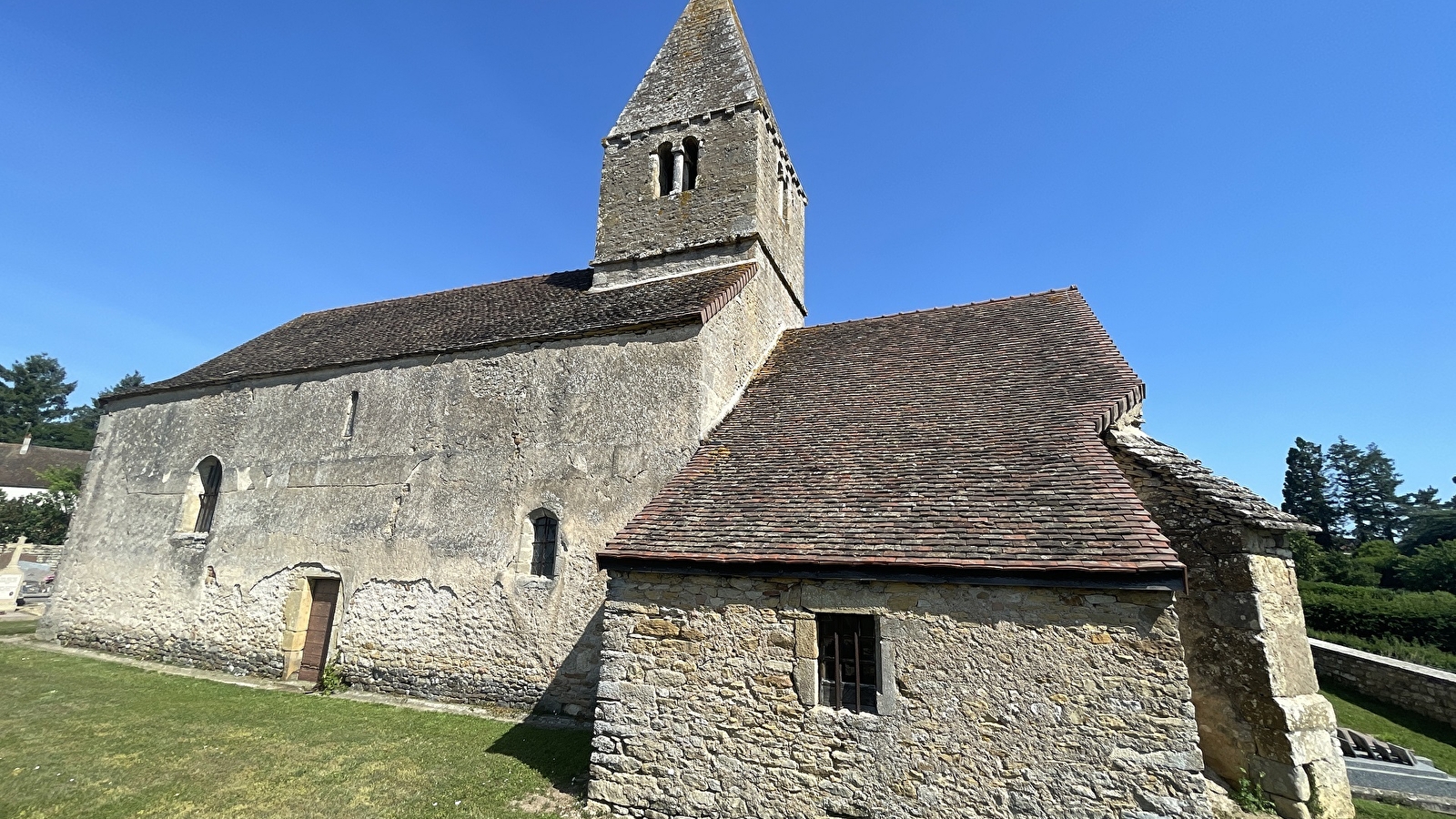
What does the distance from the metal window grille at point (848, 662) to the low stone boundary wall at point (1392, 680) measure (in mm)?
8369

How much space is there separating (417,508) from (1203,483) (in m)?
11.2

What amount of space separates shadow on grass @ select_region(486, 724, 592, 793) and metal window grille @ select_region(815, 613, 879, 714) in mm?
2955

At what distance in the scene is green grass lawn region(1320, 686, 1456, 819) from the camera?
356 inches

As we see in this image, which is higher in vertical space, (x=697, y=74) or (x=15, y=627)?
(x=697, y=74)

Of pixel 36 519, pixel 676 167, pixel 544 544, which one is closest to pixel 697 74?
pixel 676 167

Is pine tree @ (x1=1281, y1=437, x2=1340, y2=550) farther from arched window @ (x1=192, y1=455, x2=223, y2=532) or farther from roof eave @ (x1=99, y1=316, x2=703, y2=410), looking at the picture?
arched window @ (x1=192, y1=455, x2=223, y2=532)

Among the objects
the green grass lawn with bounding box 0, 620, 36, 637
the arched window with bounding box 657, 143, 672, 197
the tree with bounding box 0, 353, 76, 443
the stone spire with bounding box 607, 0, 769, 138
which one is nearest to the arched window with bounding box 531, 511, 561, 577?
the arched window with bounding box 657, 143, 672, 197

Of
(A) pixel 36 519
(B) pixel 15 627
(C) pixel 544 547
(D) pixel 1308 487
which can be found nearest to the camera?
(C) pixel 544 547

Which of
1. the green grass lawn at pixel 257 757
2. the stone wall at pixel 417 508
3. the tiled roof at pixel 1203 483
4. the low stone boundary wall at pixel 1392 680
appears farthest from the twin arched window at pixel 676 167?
the low stone boundary wall at pixel 1392 680

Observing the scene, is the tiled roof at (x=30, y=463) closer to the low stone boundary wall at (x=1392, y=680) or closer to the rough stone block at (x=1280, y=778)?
the rough stone block at (x=1280, y=778)

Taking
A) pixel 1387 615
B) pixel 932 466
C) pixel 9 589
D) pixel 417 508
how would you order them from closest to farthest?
pixel 932 466 → pixel 417 508 → pixel 1387 615 → pixel 9 589

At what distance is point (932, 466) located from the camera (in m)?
Result: 7.09

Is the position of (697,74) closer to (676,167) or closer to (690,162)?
(690,162)

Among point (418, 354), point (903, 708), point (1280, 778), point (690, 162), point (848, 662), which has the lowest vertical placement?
point (1280, 778)
